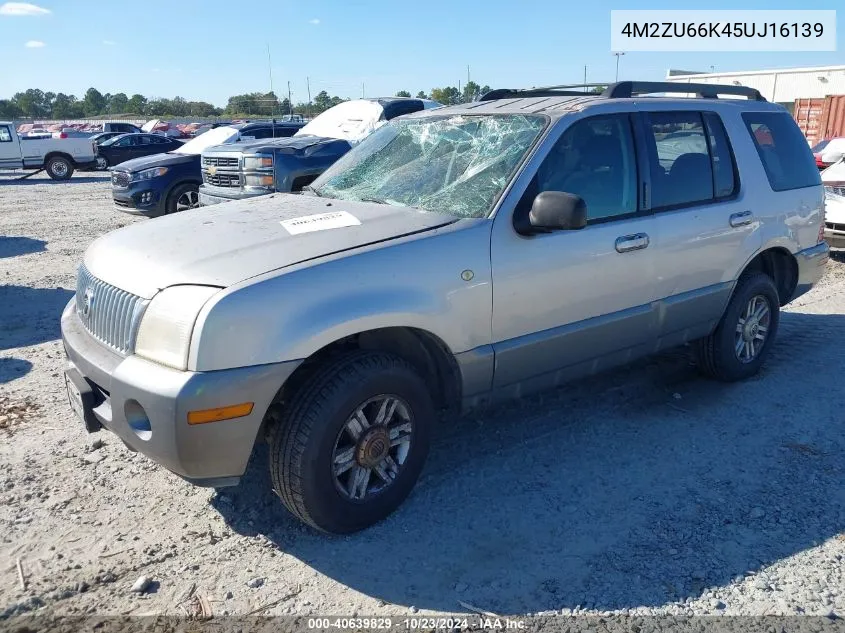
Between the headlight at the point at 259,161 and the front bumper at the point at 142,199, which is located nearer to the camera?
the headlight at the point at 259,161

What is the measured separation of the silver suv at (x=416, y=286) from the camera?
9.05ft

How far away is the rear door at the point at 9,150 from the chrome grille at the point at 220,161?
1602cm

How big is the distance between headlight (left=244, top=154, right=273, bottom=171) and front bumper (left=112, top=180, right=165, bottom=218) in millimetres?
2469

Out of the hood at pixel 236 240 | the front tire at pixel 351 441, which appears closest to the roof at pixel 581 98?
the hood at pixel 236 240

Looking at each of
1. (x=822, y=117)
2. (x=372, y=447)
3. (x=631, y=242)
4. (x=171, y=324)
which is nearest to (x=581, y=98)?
(x=631, y=242)

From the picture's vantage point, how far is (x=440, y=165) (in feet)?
12.7

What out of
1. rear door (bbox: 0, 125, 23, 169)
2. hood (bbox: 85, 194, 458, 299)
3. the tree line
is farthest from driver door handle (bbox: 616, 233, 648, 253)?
the tree line

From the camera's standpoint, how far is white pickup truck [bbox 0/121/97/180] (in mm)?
22016

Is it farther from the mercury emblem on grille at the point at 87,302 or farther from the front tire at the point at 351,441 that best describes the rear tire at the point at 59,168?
the front tire at the point at 351,441

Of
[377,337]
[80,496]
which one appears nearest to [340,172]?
[377,337]

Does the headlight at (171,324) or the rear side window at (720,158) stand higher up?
the rear side window at (720,158)

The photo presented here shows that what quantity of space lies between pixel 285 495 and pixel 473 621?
3.06 feet

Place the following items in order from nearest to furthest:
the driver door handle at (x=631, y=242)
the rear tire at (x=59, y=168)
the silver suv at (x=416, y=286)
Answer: the silver suv at (x=416, y=286) → the driver door handle at (x=631, y=242) → the rear tire at (x=59, y=168)

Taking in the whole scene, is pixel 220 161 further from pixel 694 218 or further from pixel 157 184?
pixel 694 218
